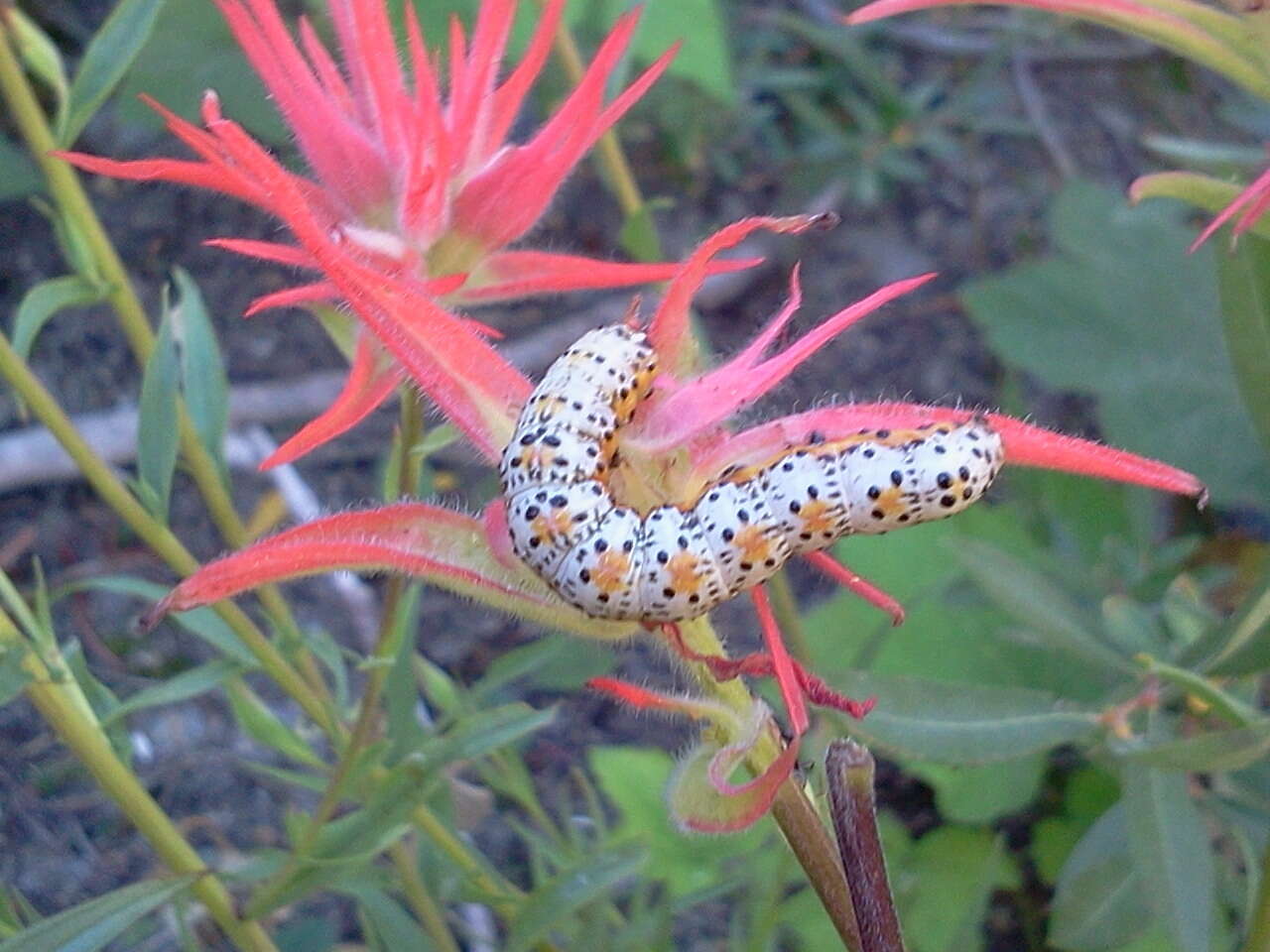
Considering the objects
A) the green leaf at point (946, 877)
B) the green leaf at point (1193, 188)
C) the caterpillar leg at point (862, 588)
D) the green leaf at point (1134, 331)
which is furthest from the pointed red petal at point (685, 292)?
the green leaf at point (1134, 331)

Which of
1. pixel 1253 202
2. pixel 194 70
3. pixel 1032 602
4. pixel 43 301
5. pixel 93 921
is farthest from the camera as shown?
pixel 194 70

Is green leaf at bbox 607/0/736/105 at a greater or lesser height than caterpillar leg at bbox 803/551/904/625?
lesser

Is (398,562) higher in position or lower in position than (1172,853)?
higher

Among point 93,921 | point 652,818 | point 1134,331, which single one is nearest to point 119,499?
point 93,921

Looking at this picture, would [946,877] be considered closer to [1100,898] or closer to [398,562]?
[1100,898]

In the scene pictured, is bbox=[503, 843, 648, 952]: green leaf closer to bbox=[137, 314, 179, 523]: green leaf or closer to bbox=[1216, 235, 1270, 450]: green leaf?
bbox=[137, 314, 179, 523]: green leaf

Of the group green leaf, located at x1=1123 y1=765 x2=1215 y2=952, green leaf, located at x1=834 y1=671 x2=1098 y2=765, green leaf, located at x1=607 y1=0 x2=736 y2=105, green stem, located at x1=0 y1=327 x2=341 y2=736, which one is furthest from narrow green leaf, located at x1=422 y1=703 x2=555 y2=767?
green leaf, located at x1=607 y1=0 x2=736 y2=105

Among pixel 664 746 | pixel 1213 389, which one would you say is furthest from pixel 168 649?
pixel 1213 389
